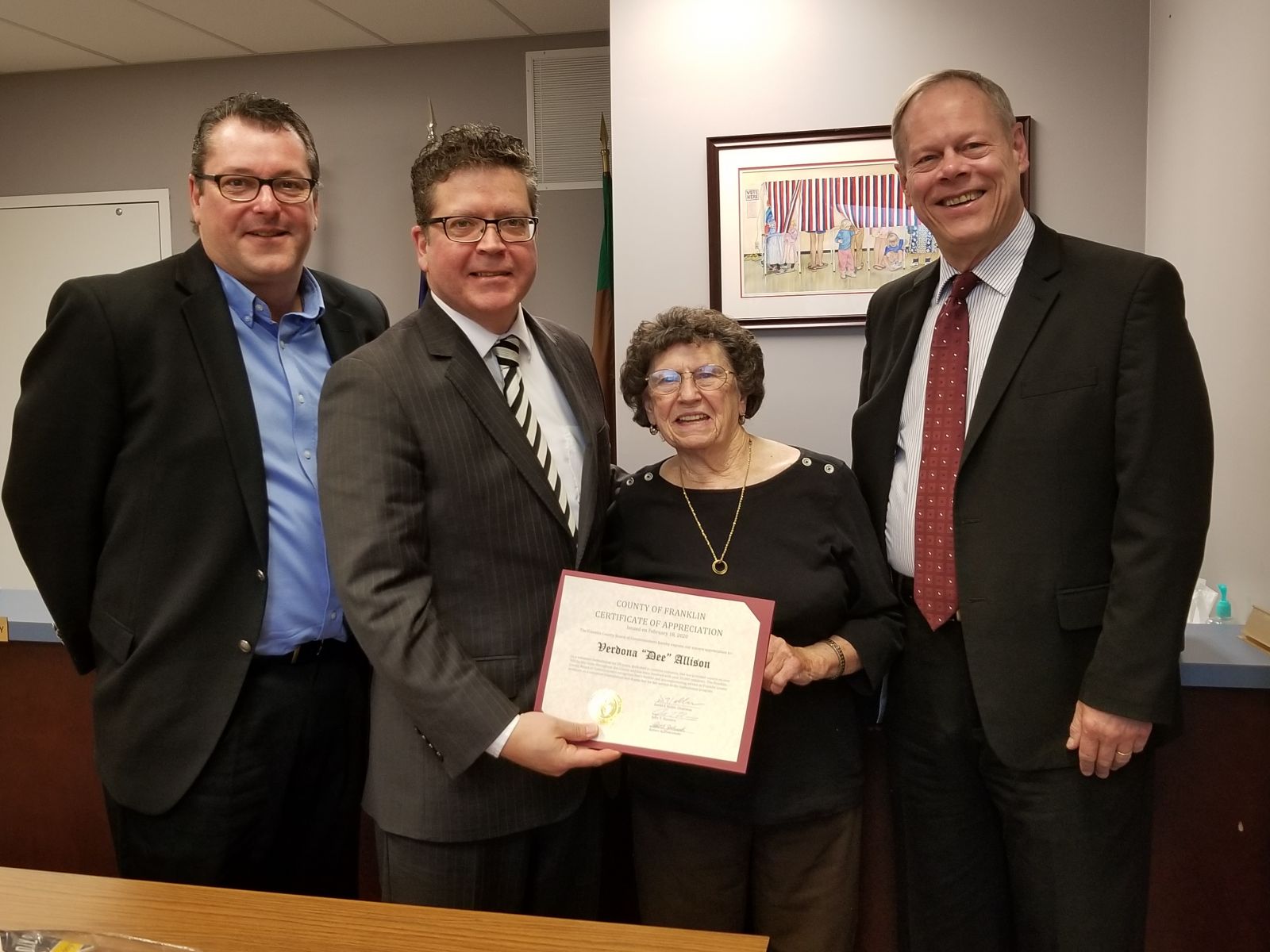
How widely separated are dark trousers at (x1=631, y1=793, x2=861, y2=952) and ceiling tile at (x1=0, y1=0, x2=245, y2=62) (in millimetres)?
3964

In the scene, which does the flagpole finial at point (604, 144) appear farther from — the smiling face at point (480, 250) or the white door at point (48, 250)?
the smiling face at point (480, 250)

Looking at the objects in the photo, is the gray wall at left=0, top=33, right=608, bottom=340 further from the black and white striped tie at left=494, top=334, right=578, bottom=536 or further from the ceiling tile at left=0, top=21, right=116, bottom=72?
the black and white striped tie at left=494, top=334, right=578, bottom=536

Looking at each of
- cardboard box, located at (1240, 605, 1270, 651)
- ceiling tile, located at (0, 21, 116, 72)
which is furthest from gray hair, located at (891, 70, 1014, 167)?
ceiling tile, located at (0, 21, 116, 72)

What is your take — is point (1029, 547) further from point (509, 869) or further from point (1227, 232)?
point (1227, 232)

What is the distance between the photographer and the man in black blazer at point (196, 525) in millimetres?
1626

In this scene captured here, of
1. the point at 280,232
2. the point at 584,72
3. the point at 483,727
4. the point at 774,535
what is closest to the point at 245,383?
the point at 280,232

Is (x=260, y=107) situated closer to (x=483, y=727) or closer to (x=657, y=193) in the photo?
(x=483, y=727)

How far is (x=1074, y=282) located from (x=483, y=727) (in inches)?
44.9

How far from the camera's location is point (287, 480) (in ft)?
5.61

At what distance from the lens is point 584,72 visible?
4355 millimetres

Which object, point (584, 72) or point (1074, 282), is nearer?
point (1074, 282)

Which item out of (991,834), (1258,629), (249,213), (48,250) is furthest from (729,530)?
(48,250)

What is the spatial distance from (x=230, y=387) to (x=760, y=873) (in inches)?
48.0

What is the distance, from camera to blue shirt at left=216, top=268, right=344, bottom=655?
5.57ft
